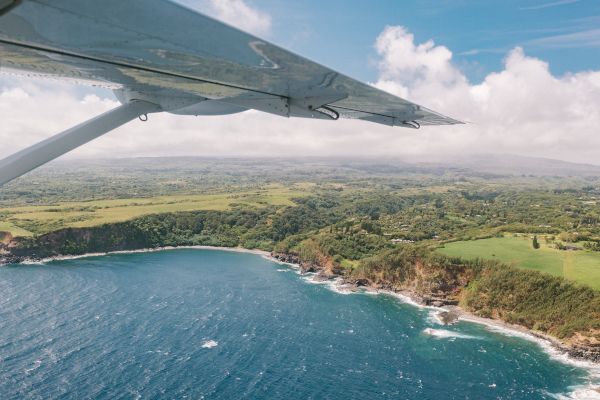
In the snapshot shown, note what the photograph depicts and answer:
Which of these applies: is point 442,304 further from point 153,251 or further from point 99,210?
point 99,210

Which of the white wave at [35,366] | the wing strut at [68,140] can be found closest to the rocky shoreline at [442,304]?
the white wave at [35,366]

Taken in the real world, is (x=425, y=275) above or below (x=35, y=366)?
above

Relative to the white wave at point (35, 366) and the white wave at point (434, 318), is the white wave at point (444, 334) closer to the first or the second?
the white wave at point (434, 318)

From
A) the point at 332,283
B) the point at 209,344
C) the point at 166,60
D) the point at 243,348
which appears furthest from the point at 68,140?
the point at 332,283

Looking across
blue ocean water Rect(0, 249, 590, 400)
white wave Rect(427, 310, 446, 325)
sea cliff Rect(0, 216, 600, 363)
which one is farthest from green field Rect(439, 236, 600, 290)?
blue ocean water Rect(0, 249, 590, 400)

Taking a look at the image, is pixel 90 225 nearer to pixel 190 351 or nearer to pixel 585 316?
pixel 190 351

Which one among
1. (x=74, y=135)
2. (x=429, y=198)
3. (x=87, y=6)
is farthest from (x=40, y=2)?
(x=429, y=198)

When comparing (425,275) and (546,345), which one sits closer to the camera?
(546,345)
